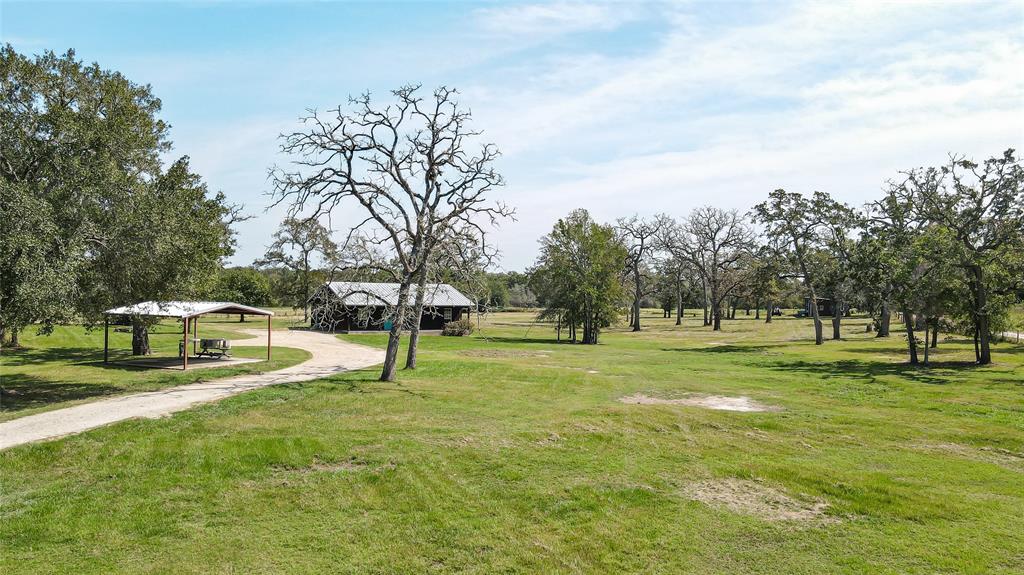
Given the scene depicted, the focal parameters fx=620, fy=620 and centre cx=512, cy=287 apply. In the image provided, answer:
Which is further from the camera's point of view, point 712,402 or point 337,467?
point 712,402

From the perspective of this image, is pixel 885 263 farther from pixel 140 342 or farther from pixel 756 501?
pixel 140 342

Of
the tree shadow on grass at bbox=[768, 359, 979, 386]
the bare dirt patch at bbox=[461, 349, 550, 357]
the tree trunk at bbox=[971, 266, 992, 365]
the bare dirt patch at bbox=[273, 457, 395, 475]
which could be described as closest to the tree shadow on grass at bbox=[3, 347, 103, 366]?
the bare dirt patch at bbox=[461, 349, 550, 357]

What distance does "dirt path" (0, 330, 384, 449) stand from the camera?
12.9 meters

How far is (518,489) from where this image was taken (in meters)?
9.82

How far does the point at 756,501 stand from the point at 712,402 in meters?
8.92

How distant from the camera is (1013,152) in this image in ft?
92.3

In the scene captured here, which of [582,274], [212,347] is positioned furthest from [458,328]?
[212,347]

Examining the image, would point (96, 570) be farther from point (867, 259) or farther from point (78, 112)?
point (867, 259)

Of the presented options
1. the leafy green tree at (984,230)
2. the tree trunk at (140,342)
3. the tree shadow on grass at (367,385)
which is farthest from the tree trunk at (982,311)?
the tree trunk at (140,342)

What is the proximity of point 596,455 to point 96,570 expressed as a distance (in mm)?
7873

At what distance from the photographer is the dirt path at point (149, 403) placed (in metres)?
12.9

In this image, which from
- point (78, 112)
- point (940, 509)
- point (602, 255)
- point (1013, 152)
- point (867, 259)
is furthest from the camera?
point (602, 255)

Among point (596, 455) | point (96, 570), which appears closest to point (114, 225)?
point (96, 570)

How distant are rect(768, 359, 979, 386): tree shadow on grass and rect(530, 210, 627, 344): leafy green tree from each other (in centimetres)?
1647
